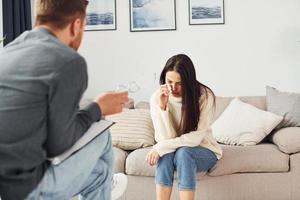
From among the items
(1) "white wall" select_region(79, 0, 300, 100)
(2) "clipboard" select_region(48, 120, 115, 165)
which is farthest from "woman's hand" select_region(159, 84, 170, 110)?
(1) "white wall" select_region(79, 0, 300, 100)

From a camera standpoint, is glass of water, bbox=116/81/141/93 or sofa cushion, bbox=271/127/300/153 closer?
sofa cushion, bbox=271/127/300/153

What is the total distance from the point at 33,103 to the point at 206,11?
2.92 metres

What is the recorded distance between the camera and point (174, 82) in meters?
2.80

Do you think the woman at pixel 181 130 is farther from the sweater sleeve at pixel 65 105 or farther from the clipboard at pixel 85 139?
the sweater sleeve at pixel 65 105

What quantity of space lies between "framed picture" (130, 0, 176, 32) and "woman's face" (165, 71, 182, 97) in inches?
57.6

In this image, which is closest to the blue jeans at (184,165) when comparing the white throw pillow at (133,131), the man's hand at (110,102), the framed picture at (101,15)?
the white throw pillow at (133,131)

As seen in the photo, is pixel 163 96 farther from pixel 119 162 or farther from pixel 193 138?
pixel 119 162

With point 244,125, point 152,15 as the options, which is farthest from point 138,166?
point 152,15

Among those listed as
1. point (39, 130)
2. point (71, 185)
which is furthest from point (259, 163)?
point (39, 130)

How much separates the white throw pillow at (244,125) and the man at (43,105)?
1.76 m

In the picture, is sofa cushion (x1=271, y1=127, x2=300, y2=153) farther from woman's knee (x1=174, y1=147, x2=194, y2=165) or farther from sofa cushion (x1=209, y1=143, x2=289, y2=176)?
woman's knee (x1=174, y1=147, x2=194, y2=165)

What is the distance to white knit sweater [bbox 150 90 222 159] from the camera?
273 centimetres

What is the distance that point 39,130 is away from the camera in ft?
4.83

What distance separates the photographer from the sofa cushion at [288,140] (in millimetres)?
2945
